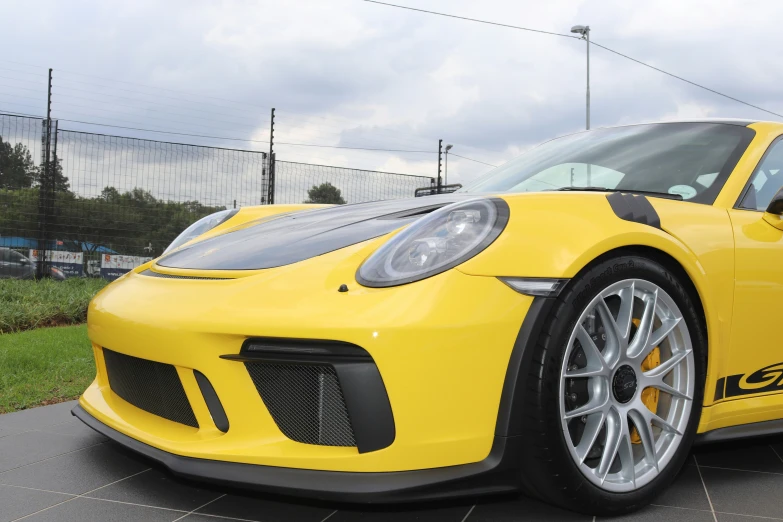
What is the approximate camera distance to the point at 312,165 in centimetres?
1154

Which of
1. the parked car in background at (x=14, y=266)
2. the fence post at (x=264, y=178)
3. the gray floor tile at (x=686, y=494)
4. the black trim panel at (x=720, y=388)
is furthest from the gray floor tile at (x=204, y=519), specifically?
the fence post at (x=264, y=178)

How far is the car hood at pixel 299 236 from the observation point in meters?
2.29

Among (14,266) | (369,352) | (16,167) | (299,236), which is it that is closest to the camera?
(369,352)

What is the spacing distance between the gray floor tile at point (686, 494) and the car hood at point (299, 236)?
120cm

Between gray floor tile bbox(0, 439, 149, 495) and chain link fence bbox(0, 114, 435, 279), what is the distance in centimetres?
740

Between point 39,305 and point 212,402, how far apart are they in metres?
5.52

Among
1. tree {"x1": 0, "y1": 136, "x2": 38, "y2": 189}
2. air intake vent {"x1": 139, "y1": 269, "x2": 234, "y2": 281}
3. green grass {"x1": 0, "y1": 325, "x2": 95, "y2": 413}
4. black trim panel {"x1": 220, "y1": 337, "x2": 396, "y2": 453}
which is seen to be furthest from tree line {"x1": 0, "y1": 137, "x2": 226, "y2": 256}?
black trim panel {"x1": 220, "y1": 337, "x2": 396, "y2": 453}

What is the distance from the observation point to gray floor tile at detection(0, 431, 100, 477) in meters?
2.71

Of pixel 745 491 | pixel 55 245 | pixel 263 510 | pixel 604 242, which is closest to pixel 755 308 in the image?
pixel 745 491

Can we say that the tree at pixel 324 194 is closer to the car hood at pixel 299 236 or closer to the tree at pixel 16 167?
the tree at pixel 16 167

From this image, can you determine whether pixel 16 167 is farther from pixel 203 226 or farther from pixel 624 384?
pixel 624 384

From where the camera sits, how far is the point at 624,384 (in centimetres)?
215

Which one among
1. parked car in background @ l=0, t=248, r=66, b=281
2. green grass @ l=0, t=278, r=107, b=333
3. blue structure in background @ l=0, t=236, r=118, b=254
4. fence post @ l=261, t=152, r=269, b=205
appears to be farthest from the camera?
fence post @ l=261, t=152, r=269, b=205

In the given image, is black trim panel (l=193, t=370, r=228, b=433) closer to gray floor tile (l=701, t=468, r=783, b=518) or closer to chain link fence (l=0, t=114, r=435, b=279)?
gray floor tile (l=701, t=468, r=783, b=518)
